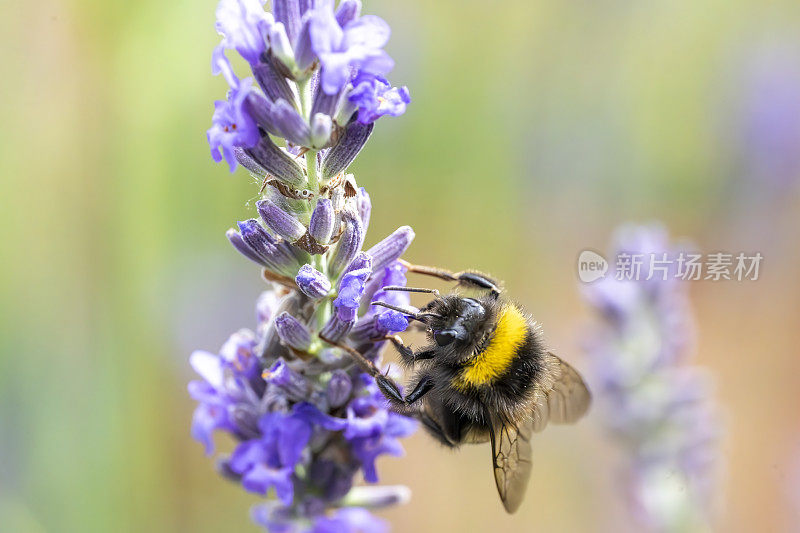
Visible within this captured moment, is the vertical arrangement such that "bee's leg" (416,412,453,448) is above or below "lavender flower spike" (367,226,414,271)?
below

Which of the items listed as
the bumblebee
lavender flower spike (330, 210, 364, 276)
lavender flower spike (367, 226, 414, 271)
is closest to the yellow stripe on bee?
the bumblebee

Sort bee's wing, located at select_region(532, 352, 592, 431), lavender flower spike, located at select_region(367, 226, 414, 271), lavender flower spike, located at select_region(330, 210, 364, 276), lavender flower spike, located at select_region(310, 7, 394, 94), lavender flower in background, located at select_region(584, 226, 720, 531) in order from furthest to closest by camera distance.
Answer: lavender flower in background, located at select_region(584, 226, 720, 531)
bee's wing, located at select_region(532, 352, 592, 431)
lavender flower spike, located at select_region(367, 226, 414, 271)
lavender flower spike, located at select_region(330, 210, 364, 276)
lavender flower spike, located at select_region(310, 7, 394, 94)

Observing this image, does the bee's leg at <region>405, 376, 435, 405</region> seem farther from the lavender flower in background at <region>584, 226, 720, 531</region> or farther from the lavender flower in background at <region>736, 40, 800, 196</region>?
the lavender flower in background at <region>736, 40, 800, 196</region>

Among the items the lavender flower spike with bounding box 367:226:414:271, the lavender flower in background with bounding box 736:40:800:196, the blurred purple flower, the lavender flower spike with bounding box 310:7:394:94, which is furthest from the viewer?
the lavender flower in background with bounding box 736:40:800:196

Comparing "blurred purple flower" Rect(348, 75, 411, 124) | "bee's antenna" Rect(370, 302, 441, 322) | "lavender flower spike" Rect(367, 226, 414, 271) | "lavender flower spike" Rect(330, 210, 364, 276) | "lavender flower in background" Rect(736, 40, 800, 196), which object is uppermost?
"lavender flower in background" Rect(736, 40, 800, 196)

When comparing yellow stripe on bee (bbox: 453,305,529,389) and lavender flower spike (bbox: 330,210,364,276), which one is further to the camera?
yellow stripe on bee (bbox: 453,305,529,389)

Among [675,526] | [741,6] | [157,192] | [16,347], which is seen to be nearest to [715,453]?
[675,526]

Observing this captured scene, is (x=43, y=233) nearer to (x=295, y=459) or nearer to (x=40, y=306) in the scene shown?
(x=40, y=306)
